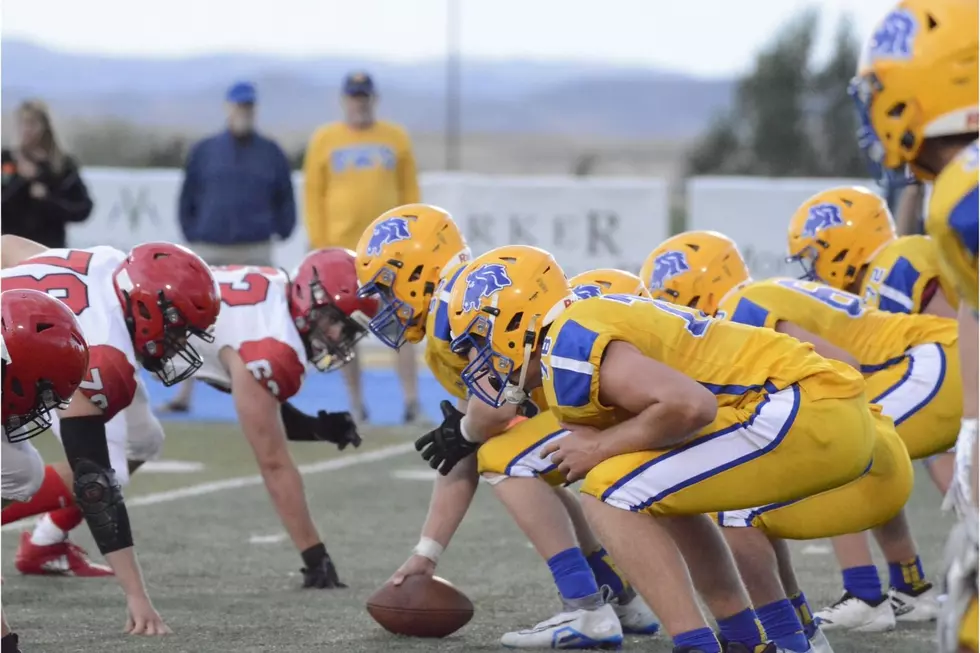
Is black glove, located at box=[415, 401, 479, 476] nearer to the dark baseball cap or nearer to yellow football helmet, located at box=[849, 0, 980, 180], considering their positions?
yellow football helmet, located at box=[849, 0, 980, 180]

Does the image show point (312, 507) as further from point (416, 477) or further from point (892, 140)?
point (892, 140)

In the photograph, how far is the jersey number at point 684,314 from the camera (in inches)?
163

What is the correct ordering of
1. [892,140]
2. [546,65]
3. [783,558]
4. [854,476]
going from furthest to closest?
[546,65] → [783,558] → [854,476] → [892,140]

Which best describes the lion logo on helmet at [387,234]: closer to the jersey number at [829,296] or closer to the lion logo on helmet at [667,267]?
the lion logo on helmet at [667,267]

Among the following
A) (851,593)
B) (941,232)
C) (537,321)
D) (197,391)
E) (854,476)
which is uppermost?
(941,232)

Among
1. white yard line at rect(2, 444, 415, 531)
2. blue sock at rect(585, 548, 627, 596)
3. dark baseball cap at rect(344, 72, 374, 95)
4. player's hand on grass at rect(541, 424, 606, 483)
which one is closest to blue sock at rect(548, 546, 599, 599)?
blue sock at rect(585, 548, 627, 596)

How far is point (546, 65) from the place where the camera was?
49062mm

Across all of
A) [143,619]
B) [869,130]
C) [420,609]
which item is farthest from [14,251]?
[869,130]

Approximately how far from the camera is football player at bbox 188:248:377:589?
560 cm

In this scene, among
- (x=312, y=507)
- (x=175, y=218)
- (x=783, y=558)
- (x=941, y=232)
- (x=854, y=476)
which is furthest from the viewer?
(x=175, y=218)

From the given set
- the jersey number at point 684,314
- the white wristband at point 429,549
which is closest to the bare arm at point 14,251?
the white wristband at point 429,549

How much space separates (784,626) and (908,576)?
3.53ft

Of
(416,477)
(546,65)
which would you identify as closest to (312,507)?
(416,477)

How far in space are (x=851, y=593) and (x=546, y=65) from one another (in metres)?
44.8
